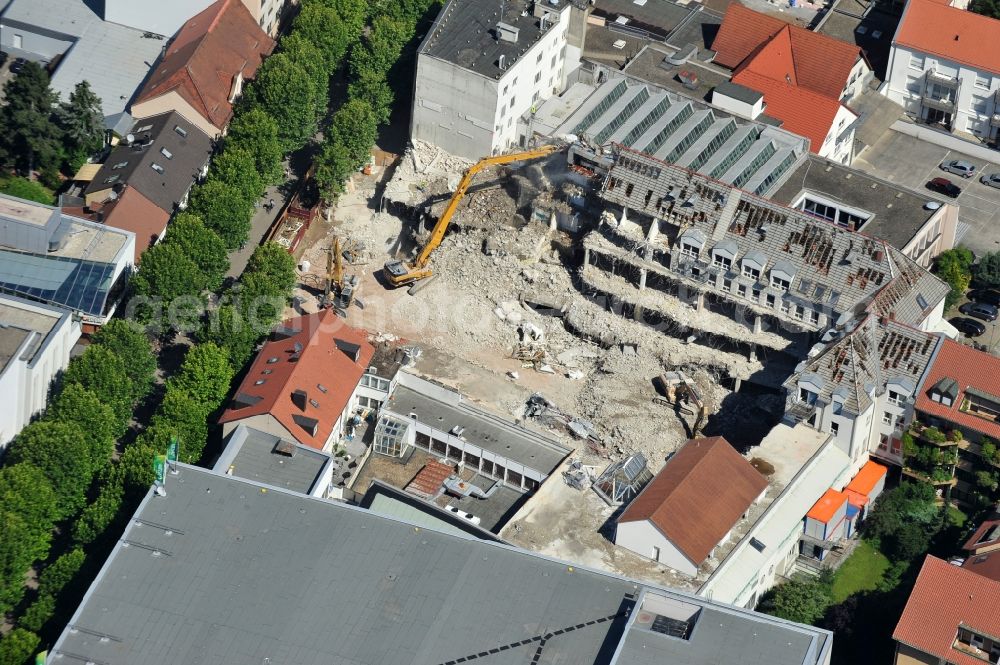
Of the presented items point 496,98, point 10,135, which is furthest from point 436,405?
point 10,135

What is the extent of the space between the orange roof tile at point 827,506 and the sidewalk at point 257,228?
207ft

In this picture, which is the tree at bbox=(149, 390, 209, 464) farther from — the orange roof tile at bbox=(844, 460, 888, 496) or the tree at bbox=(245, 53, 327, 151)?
the orange roof tile at bbox=(844, 460, 888, 496)

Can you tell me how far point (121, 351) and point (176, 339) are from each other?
12483mm

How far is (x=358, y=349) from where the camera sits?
168125 mm

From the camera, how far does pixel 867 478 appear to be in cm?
16475

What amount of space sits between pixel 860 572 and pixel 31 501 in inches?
2776

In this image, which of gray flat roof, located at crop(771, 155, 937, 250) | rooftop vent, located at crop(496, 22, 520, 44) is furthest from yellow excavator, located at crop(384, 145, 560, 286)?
gray flat roof, located at crop(771, 155, 937, 250)

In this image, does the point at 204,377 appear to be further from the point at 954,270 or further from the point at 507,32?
the point at 954,270

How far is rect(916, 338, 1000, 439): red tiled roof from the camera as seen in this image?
16175cm

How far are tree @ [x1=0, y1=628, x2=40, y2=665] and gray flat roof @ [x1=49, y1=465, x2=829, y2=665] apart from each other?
232 inches

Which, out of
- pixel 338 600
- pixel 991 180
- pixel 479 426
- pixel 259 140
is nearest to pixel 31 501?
pixel 338 600

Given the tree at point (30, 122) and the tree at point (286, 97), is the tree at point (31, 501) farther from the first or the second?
the tree at point (286, 97)

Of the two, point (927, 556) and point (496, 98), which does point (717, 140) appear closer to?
point (496, 98)

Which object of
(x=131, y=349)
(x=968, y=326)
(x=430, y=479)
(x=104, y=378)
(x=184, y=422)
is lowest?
(x=184, y=422)
